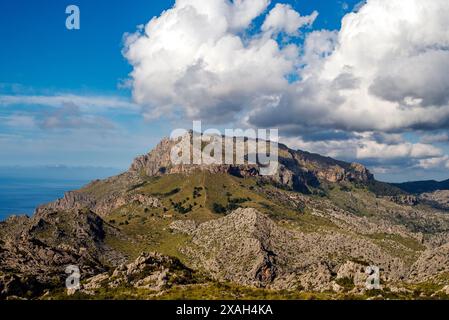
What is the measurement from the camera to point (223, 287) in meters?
132
